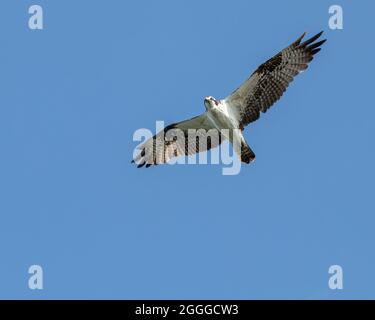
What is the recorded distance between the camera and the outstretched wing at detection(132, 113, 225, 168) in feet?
65.1

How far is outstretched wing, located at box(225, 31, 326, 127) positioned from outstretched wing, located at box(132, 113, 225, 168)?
2.94ft

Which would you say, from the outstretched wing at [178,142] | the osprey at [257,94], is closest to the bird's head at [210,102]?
the osprey at [257,94]

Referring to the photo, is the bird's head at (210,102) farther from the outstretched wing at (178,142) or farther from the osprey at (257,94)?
the outstretched wing at (178,142)

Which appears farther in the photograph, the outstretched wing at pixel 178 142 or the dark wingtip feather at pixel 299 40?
the outstretched wing at pixel 178 142

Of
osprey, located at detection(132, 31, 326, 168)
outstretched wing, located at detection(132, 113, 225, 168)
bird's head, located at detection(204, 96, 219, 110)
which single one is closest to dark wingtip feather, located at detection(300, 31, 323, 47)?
osprey, located at detection(132, 31, 326, 168)

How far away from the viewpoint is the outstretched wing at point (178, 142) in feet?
65.1

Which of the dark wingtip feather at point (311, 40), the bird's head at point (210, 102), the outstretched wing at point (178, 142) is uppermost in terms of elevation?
the dark wingtip feather at point (311, 40)

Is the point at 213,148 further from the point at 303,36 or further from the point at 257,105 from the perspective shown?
the point at 303,36

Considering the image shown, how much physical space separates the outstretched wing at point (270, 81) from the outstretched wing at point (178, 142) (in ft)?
2.94

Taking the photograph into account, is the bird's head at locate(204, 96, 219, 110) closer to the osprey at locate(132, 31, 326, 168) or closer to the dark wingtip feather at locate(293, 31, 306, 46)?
the osprey at locate(132, 31, 326, 168)

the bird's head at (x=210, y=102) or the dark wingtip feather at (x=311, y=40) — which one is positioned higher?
the dark wingtip feather at (x=311, y=40)

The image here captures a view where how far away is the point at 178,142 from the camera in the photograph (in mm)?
20219
